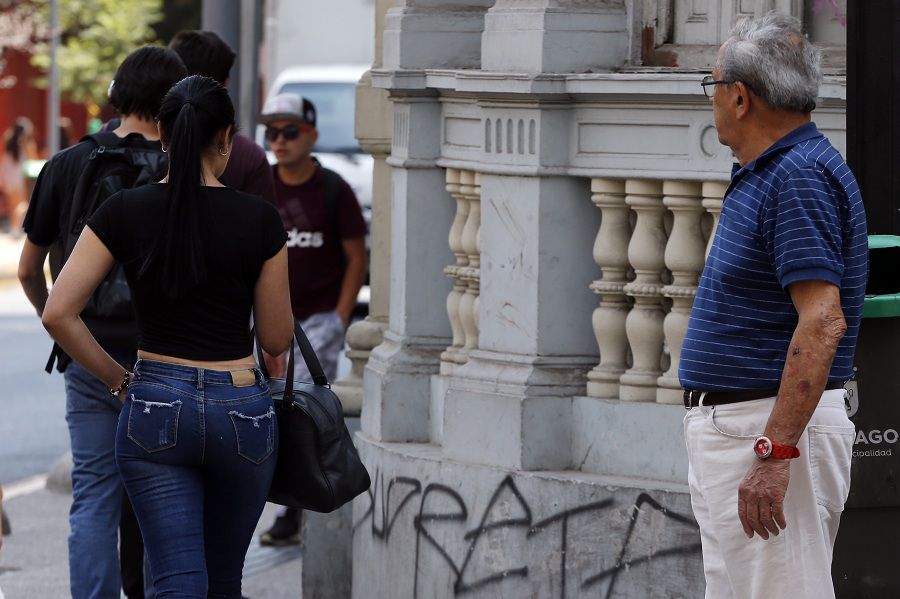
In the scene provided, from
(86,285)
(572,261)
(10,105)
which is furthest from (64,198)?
(10,105)

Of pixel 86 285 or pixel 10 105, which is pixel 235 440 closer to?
pixel 86 285

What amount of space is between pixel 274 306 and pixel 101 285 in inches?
41.9

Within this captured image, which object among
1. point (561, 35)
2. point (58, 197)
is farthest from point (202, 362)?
point (561, 35)

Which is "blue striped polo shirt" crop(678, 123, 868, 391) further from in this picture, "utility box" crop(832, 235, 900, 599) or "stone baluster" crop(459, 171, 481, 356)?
"stone baluster" crop(459, 171, 481, 356)

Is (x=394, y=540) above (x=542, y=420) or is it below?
below

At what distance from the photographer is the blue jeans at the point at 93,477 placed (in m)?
5.27

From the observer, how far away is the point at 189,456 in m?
4.21

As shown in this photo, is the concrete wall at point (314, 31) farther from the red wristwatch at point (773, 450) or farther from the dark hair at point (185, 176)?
the red wristwatch at point (773, 450)

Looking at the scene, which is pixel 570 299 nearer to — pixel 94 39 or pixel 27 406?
pixel 27 406

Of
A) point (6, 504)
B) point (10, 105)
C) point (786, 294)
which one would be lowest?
point (6, 504)

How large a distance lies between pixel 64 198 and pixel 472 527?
5.21ft

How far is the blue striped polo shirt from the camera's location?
3684mm

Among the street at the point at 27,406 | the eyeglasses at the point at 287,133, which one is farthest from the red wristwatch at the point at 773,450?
the street at the point at 27,406

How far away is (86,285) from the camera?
4227mm
